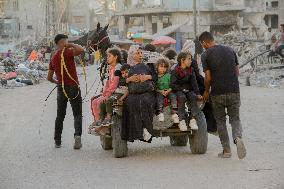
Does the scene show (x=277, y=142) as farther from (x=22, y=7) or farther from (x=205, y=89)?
(x=22, y=7)

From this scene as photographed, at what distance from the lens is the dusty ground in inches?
306

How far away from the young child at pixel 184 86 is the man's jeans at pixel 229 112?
38cm

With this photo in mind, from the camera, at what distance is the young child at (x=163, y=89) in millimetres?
9703

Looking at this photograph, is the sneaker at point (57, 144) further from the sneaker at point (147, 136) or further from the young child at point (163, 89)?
the young child at point (163, 89)

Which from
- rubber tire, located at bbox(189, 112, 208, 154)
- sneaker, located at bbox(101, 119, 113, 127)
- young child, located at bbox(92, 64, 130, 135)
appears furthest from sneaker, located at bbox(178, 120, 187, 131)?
sneaker, located at bbox(101, 119, 113, 127)

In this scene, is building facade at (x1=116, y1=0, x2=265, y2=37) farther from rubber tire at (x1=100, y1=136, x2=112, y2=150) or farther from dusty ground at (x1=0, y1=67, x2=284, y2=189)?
rubber tire at (x1=100, y1=136, x2=112, y2=150)

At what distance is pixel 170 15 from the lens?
74.4 metres

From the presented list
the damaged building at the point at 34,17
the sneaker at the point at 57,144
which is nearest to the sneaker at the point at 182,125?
the sneaker at the point at 57,144

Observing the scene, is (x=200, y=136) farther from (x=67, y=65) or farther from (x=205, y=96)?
(x=67, y=65)

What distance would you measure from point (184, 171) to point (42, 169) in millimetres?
1928

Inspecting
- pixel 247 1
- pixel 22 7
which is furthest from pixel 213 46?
pixel 22 7

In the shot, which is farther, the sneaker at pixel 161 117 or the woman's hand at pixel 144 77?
the woman's hand at pixel 144 77

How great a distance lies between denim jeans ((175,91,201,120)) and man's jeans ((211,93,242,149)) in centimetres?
37

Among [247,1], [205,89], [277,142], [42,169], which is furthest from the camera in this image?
[247,1]
